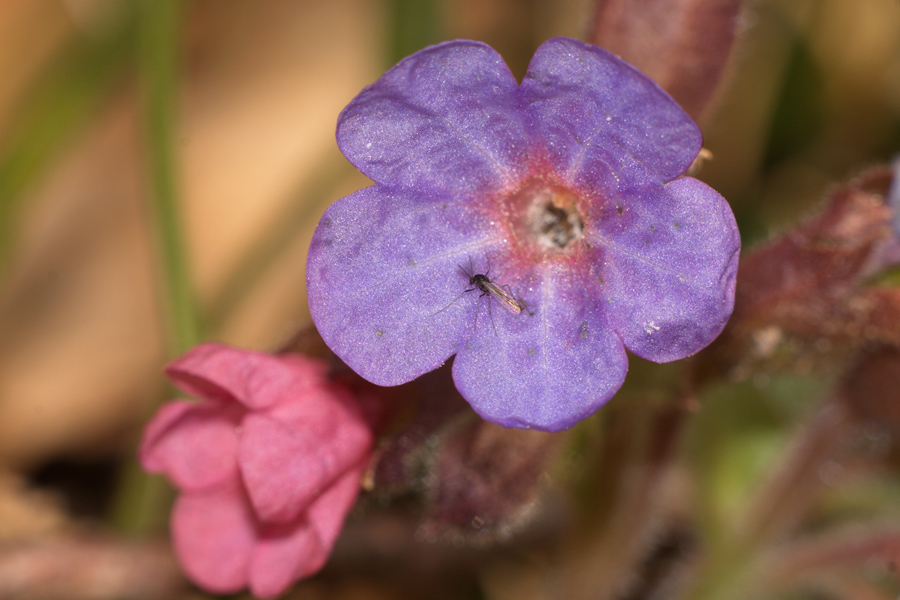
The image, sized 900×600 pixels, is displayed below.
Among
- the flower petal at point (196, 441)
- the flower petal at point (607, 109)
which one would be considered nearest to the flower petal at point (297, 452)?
the flower petal at point (196, 441)

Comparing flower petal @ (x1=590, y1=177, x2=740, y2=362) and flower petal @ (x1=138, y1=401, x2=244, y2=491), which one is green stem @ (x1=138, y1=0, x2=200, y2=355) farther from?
flower petal @ (x1=590, y1=177, x2=740, y2=362)

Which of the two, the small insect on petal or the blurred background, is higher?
the small insect on petal

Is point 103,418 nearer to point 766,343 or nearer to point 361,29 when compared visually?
point 361,29

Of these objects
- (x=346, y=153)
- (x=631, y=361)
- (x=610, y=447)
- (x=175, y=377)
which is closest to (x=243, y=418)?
(x=175, y=377)

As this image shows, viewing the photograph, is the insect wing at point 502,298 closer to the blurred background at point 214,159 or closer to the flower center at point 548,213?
the flower center at point 548,213

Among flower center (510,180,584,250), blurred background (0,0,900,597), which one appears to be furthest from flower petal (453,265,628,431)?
blurred background (0,0,900,597)

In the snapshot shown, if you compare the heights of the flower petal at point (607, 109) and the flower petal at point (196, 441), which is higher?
the flower petal at point (607, 109)

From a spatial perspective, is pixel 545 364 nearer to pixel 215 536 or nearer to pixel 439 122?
pixel 439 122
